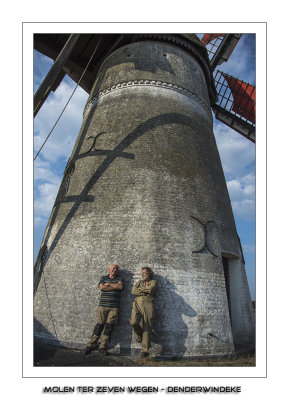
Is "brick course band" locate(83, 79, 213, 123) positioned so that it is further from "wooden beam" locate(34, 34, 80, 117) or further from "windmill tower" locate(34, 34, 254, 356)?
"wooden beam" locate(34, 34, 80, 117)

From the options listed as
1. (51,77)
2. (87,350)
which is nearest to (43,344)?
(87,350)

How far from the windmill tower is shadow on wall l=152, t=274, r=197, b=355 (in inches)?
0.8

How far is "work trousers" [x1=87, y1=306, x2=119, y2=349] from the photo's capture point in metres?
5.46

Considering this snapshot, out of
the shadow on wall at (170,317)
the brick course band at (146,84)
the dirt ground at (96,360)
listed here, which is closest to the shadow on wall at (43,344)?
the dirt ground at (96,360)

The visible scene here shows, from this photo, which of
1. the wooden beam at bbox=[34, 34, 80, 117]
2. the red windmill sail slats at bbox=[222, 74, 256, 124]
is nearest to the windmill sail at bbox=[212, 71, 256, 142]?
the red windmill sail slats at bbox=[222, 74, 256, 124]

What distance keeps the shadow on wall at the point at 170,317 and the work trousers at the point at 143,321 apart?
294mm

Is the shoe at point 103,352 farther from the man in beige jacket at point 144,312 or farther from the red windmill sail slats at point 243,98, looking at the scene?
the red windmill sail slats at point 243,98

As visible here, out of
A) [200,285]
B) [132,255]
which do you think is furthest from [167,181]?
[200,285]

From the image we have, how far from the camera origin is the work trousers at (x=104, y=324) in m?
5.46

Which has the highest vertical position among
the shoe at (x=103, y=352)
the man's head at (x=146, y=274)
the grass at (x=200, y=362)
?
the man's head at (x=146, y=274)

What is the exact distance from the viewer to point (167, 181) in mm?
7133

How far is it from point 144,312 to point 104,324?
904 millimetres
